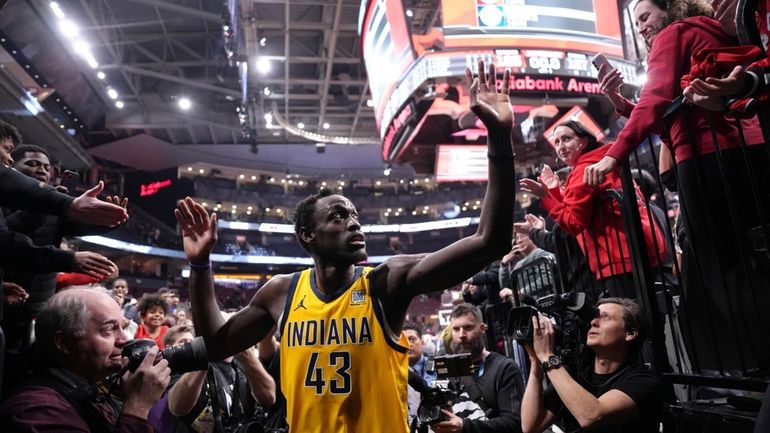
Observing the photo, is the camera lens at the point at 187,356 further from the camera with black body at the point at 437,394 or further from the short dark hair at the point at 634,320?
the short dark hair at the point at 634,320

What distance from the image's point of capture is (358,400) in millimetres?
2121

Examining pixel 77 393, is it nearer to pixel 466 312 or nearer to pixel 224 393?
pixel 224 393

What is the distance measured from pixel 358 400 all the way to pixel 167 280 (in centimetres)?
2850

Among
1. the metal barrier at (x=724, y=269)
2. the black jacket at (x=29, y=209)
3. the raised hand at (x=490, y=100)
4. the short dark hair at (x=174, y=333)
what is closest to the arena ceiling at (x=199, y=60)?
the short dark hair at (x=174, y=333)

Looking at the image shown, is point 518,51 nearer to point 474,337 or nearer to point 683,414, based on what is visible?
point 474,337

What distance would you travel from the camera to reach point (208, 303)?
2453 mm

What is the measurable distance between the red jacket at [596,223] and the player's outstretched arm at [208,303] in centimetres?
194

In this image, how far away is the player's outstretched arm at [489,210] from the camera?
1952 millimetres

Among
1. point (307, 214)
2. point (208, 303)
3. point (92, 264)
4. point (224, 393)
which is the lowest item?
point (224, 393)

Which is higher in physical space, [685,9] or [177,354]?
[685,9]

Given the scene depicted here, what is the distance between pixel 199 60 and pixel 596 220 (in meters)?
16.1

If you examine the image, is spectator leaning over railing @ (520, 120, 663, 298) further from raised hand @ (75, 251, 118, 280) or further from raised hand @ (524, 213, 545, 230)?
raised hand @ (75, 251, 118, 280)

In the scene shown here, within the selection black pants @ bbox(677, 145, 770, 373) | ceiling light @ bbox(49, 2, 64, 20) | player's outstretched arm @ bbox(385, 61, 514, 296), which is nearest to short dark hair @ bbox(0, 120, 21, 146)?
player's outstretched arm @ bbox(385, 61, 514, 296)

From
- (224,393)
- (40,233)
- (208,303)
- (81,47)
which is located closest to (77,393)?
(208,303)
